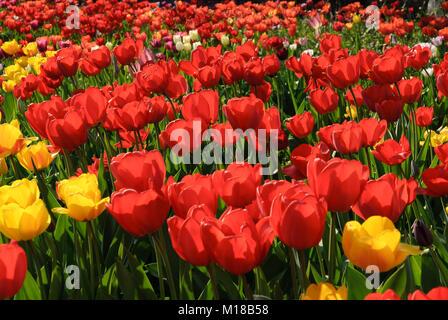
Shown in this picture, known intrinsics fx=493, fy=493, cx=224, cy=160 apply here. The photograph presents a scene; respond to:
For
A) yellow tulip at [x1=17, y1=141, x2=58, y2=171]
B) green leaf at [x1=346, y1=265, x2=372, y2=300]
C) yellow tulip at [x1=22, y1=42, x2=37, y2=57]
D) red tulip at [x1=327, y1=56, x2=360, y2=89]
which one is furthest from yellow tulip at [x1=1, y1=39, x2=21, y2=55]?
green leaf at [x1=346, y1=265, x2=372, y2=300]

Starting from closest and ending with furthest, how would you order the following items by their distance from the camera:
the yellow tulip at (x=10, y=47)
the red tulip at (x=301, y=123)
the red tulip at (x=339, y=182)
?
the red tulip at (x=339, y=182) → the red tulip at (x=301, y=123) → the yellow tulip at (x=10, y=47)

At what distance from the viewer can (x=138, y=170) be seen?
4.11 feet

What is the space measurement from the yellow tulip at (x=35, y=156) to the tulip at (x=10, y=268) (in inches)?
37.4

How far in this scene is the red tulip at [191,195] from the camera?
3.60 ft

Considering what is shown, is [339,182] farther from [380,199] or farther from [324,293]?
[324,293]

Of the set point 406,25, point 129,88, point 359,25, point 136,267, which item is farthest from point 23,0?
point 136,267

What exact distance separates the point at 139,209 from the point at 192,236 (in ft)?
0.57

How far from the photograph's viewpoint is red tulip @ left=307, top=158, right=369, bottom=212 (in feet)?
3.44

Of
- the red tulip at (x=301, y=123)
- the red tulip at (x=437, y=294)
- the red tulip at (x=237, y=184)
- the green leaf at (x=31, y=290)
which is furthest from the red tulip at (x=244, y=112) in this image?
the red tulip at (x=437, y=294)

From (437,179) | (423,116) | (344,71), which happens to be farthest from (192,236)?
(423,116)

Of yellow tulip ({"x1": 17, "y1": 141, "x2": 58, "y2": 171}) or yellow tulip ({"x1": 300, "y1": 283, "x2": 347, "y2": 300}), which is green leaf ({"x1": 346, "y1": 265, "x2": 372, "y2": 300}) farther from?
yellow tulip ({"x1": 17, "y1": 141, "x2": 58, "y2": 171})

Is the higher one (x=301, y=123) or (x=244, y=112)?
(x=244, y=112)

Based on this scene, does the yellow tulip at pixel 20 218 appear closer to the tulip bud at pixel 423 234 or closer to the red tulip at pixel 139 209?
the red tulip at pixel 139 209
